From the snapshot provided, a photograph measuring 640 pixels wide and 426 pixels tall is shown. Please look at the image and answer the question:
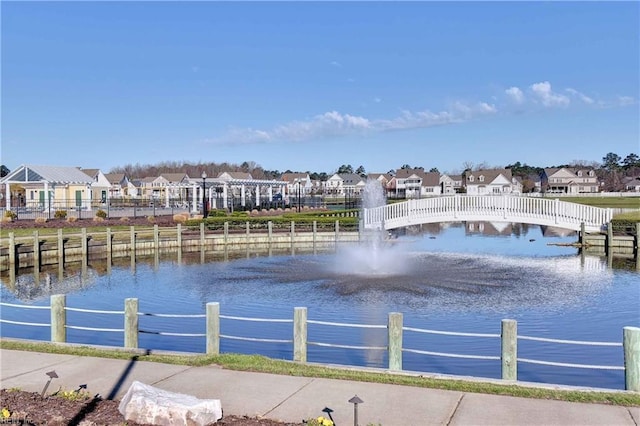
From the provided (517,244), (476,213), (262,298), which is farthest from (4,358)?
(517,244)

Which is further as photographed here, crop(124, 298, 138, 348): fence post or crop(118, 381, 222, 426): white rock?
crop(124, 298, 138, 348): fence post

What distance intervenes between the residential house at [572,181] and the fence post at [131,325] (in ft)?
438

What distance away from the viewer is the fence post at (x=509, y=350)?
905cm

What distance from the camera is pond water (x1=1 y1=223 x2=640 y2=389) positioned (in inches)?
523

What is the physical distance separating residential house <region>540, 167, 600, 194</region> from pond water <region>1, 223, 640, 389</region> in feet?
365

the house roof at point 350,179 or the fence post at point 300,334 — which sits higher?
the house roof at point 350,179

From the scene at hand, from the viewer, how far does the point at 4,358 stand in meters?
10.2

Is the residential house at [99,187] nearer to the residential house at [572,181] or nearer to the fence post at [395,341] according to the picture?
the fence post at [395,341]

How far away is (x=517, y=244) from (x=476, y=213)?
6483 mm

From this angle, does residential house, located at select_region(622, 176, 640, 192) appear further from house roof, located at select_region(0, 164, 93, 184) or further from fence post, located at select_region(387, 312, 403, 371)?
fence post, located at select_region(387, 312, 403, 371)

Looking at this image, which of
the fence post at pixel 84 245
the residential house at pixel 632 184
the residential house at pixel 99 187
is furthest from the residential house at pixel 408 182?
the fence post at pixel 84 245

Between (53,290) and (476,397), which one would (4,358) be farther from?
(53,290)

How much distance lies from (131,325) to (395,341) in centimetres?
499

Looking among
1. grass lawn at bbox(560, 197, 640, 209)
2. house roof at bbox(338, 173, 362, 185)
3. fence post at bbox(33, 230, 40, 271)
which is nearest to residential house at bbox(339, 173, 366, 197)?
house roof at bbox(338, 173, 362, 185)
